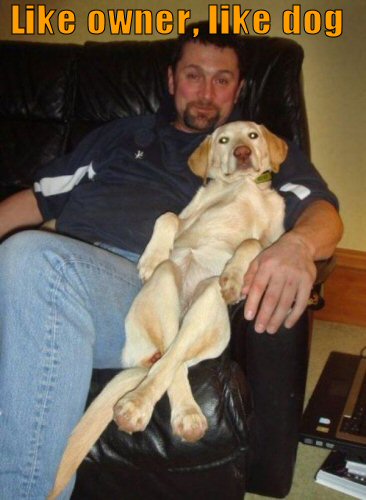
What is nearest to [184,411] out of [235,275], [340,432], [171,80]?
[235,275]

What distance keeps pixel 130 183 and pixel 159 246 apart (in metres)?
0.42

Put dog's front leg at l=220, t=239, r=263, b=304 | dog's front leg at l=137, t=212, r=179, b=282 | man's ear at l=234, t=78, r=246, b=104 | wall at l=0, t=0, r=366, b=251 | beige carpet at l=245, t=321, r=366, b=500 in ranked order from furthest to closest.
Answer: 1. wall at l=0, t=0, r=366, b=251
2. man's ear at l=234, t=78, r=246, b=104
3. beige carpet at l=245, t=321, r=366, b=500
4. dog's front leg at l=137, t=212, r=179, b=282
5. dog's front leg at l=220, t=239, r=263, b=304

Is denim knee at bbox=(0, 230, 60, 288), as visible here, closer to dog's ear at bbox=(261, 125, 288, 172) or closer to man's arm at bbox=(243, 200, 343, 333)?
man's arm at bbox=(243, 200, 343, 333)

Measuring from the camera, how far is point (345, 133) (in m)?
2.82

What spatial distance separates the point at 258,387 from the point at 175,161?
3.10 ft

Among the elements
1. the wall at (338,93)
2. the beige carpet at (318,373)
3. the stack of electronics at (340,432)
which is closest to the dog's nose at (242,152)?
the stack of electronics at (340,432)

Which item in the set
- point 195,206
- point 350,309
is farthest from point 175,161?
point 350,309

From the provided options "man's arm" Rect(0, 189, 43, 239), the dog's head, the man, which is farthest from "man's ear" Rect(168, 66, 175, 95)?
"man's arm" Rect(0, 189, 43, 239)

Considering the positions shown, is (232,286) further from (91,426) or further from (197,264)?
(91,426)

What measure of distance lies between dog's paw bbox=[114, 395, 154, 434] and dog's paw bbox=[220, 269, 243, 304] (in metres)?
0.37

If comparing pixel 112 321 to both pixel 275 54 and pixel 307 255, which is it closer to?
pixel 307 255

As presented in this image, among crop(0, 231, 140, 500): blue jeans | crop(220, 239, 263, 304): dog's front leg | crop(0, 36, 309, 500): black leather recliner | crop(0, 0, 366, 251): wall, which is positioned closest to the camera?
crop(0, 231, 140, 500): blue jeans

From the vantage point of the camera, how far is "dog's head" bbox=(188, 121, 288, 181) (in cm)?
176

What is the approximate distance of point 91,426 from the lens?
1193 mm
